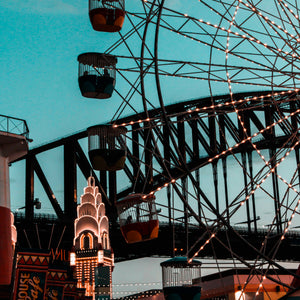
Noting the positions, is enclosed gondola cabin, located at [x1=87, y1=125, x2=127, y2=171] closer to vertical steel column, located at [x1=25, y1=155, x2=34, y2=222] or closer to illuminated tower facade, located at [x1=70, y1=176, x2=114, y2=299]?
illuminated tower facade, located at [x1=70, y1=176, x2=114, y2=299]

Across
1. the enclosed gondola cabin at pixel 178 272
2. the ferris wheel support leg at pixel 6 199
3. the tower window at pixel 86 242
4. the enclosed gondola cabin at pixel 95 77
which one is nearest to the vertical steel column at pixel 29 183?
the tower window at pixel 86 242

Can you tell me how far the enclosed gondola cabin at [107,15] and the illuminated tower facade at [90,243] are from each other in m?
21.0

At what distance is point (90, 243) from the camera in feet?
148

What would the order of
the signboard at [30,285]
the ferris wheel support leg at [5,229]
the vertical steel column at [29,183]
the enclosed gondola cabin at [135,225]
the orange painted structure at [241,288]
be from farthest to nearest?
1. the vertical steel column at [29,183]
2. the orange painted structure at [241,288]
3. the ferris wheel support leg at [5,229]
4. the enclosed gondola cabin at [135,225]
5. the signboard at [30,285]

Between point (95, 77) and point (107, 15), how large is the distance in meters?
2.51

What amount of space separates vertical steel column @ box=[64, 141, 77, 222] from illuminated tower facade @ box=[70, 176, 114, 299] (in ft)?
43.0

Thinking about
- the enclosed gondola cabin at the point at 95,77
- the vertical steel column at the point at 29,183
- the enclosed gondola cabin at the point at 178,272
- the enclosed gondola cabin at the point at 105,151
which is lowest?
the enclosed gondola cabin at the point at 178,272

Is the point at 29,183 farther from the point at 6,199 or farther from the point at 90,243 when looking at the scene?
the point at 6,199

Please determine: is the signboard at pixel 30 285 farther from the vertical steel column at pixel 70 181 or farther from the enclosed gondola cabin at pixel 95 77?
the vertical steel column at pixel 70 181

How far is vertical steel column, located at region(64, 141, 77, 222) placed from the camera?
6050 cm

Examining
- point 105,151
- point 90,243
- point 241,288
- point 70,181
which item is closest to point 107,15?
point 105,151

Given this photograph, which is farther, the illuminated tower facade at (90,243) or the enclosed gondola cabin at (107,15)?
the illuminated tower facade at (90,243)

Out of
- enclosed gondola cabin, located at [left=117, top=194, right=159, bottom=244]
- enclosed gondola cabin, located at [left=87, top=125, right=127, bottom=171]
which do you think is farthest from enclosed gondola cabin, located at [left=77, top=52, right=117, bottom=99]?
enclosed gondola cabin, located at [left=117, top=194, right=159, bottom=244]

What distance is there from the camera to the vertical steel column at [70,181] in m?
60.5
